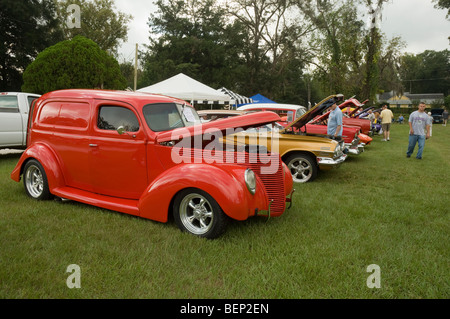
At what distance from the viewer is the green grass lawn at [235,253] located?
9.08 feet

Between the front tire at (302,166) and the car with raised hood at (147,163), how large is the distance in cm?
228

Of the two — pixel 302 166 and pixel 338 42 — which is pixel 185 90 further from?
pixel 338 42

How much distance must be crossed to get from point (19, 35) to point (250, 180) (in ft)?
88.7

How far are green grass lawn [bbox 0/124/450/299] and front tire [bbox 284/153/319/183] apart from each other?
1.74m

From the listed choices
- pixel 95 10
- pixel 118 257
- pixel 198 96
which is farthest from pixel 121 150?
pixel 95 10

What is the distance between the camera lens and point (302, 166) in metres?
7.10

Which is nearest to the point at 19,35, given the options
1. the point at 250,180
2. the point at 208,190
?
the point at 208,190

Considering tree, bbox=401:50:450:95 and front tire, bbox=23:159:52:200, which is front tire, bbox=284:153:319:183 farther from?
tree, bbox=401:50:450:95

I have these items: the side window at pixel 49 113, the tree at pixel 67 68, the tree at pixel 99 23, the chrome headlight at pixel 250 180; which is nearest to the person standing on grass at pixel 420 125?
the chrome headlight at pixel 250 180

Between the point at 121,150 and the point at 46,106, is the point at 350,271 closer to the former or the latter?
the point at 121,150

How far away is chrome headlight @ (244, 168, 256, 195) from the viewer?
364 cm

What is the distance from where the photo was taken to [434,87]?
90250 mm

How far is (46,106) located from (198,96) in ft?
30.6
